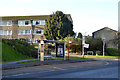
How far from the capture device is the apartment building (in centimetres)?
5962

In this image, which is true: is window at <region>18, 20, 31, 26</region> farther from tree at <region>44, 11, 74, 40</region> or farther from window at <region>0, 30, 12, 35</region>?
tree at <region>44, 11, 74, 40</region>

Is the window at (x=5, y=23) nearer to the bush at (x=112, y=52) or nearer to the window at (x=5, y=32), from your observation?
the window at (x=5, y=32)

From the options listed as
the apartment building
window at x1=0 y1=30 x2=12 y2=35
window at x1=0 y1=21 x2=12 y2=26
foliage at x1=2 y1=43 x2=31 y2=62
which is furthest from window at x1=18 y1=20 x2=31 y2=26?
foliage at x1=2 y1=43 x2=31 y2=62

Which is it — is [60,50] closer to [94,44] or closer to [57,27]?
[94,44]

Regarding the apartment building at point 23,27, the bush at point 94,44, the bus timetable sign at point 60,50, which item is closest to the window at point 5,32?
the apartment building at point 23,27

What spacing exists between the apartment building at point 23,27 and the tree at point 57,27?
6.08 m

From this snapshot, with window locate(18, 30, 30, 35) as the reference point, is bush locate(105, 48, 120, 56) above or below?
below

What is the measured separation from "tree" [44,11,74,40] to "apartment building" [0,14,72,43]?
20.0 feet

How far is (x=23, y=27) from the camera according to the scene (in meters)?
60.4

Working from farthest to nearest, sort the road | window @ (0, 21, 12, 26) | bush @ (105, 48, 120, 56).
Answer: window @ (0, 21, 12, 26), bush @ (105, 48, 120, 56), the road

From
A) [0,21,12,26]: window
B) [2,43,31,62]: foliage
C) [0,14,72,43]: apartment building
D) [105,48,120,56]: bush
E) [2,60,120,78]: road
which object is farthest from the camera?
[0,21,12,26]: window

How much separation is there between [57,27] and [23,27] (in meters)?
13.7

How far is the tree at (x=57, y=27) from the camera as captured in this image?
52.3 meters

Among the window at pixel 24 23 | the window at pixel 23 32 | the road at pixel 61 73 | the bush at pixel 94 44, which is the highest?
the window at pixel 24 23
